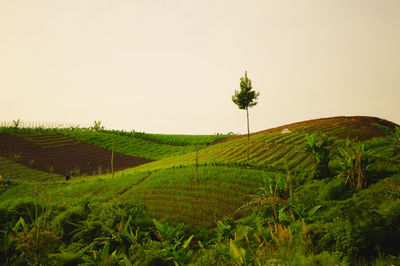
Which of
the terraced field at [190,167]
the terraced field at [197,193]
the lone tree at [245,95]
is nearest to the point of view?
the terraced field at [197,193]

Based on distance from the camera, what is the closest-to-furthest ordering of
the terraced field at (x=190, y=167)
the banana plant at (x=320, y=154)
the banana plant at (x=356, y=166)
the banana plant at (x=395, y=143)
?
the banana plant at (x=356, y=166)
the banana plant at (x=395, y=143)
the banana plant at (x=320, y=154)
the terraced field at (x=190, y=167)

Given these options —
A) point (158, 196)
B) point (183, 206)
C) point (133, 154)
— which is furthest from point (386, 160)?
point (133, 154)

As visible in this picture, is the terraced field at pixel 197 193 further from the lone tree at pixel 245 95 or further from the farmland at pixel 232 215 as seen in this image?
the lone tree at pixel 245 95

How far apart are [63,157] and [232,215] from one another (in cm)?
2945

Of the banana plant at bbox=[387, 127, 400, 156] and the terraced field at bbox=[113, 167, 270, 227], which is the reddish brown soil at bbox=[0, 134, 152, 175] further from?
the banana plant at bbox=[387, 127, 400, 156]

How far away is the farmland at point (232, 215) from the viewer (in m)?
4.59

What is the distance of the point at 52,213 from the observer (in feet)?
29.0

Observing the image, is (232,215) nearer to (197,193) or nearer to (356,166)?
(197,193)

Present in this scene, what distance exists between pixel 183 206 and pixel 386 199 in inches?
325

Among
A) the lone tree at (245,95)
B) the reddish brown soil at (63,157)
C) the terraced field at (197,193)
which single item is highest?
the lone tree at (245,95)

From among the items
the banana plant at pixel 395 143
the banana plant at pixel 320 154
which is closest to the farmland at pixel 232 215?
the banana plant at pixel 395 143

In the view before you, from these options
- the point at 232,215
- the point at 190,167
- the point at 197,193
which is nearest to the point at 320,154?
the point at 232,215

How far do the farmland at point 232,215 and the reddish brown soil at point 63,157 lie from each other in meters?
5.15

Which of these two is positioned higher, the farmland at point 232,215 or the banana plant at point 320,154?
the banana plant at point 320,154
